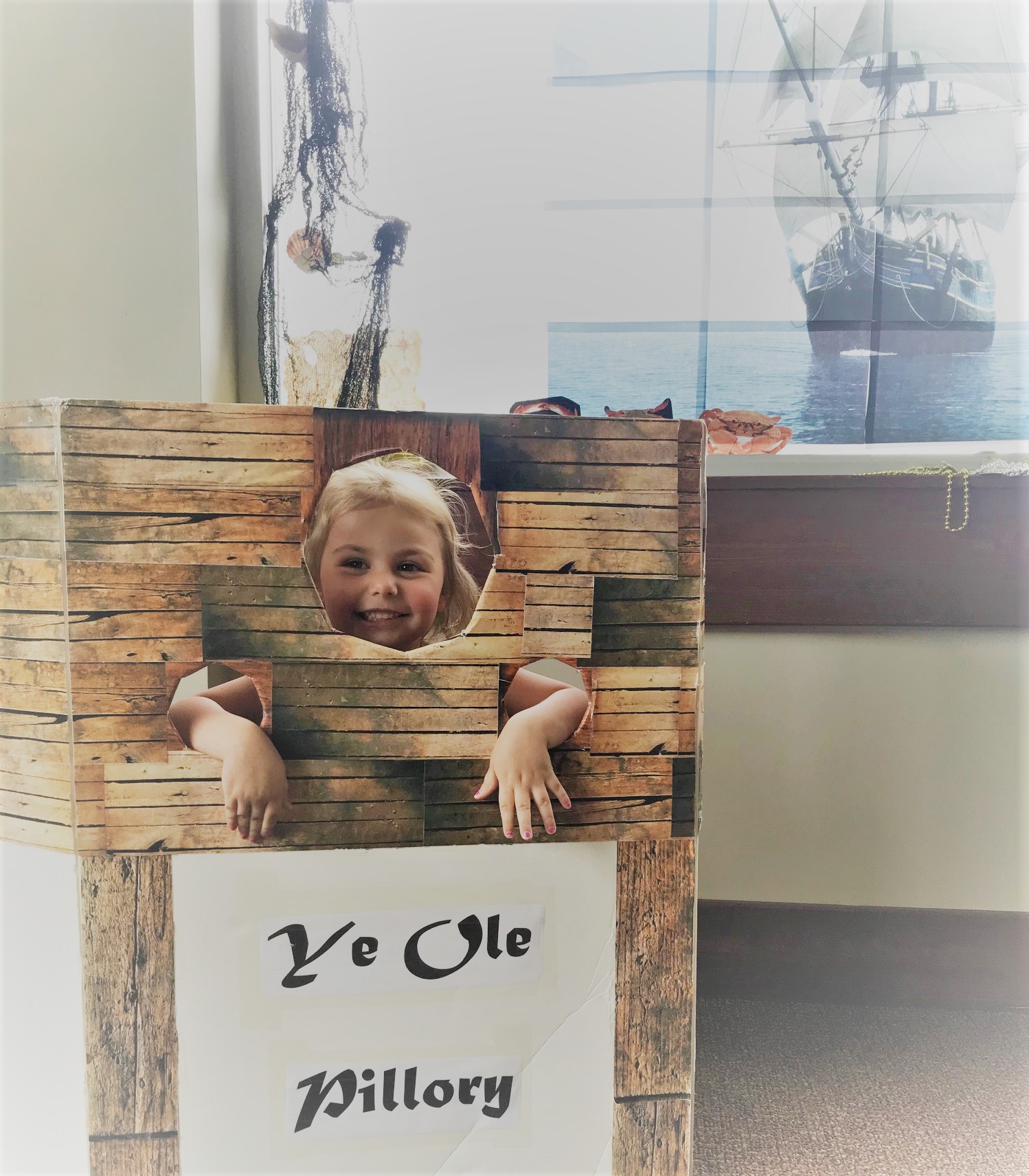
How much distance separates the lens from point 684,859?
0.51 metres

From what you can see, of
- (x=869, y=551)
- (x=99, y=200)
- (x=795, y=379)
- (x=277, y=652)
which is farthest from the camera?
(x=795, y=379)

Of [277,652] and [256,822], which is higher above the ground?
[277,652]

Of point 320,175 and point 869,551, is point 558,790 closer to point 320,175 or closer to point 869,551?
point 869,551

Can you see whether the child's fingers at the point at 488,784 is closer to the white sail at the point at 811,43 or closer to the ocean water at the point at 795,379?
the ocean water at the point at 795,379

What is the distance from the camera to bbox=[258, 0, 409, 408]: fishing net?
991 millimetres

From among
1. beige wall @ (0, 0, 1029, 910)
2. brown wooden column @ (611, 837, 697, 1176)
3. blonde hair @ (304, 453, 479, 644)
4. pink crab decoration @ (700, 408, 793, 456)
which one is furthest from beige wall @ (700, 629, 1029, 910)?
blonde hair @ (304, 453, 479, 644)

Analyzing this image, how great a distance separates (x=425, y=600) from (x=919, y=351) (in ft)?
3.18

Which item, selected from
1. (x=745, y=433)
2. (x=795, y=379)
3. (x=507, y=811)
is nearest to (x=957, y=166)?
(x=795, y=379)

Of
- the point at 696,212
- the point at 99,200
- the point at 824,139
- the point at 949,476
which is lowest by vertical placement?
the point at 949,476

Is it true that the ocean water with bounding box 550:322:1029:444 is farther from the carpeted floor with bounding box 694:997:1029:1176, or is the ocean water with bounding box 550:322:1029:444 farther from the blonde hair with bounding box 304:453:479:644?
the carpeted floor with bounding box 694:997:1029:1176

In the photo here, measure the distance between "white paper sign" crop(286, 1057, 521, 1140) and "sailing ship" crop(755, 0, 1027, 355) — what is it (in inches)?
40.0

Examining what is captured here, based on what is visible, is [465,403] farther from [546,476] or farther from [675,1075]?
[675,1075]

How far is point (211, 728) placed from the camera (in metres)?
0.46

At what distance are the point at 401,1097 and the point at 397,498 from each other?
15.0 inches
